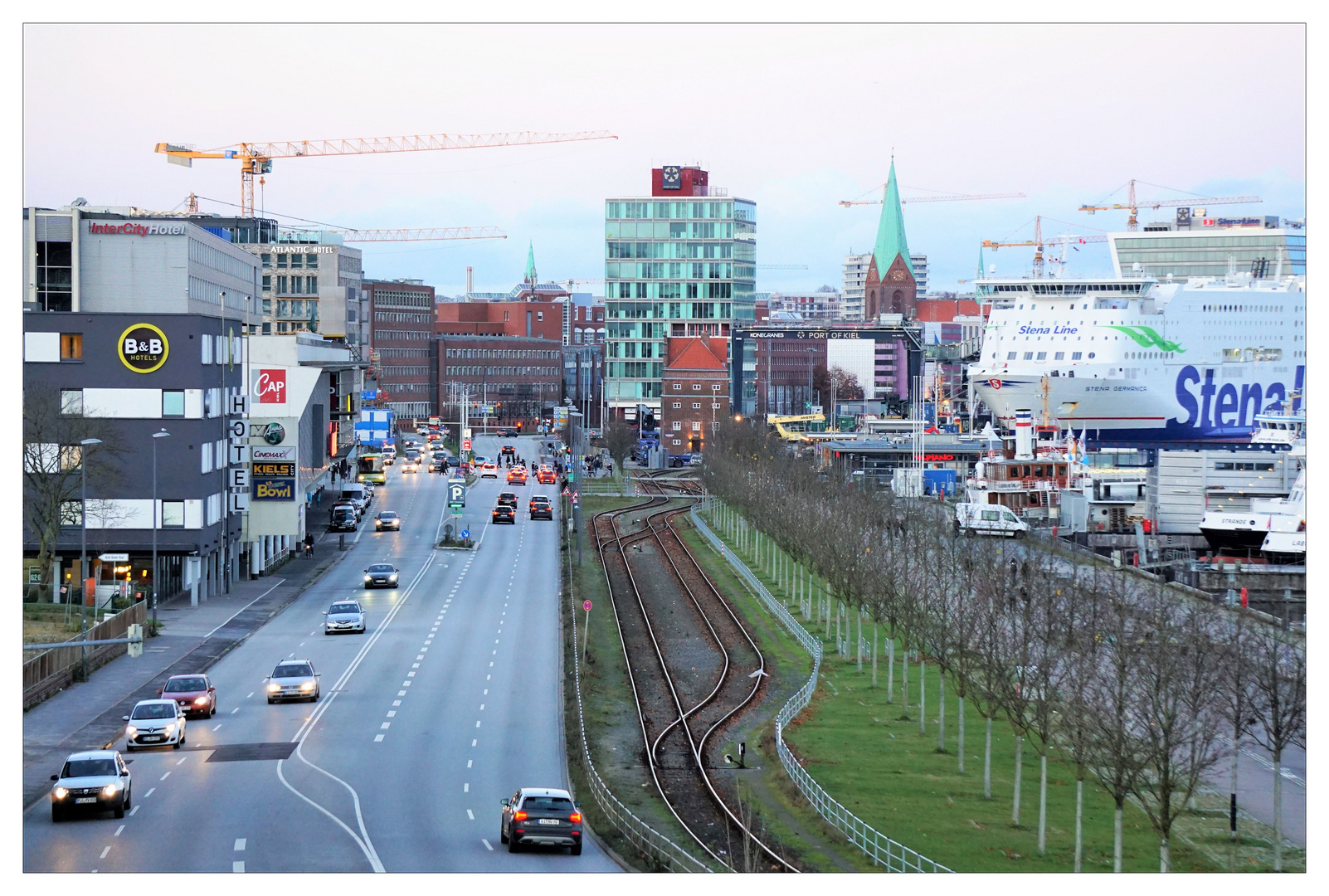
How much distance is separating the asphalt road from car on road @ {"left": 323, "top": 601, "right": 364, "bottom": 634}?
483 mm

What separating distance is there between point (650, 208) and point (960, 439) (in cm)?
6745

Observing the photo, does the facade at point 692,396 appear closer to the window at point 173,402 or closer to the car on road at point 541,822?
the window at point 173,402

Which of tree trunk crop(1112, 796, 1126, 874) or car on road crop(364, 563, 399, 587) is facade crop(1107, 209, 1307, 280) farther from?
tree trunk crop(1112, 796, 1126, 874)

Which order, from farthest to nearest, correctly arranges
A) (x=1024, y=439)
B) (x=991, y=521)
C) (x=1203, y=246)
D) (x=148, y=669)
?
(x=1203, y=246), (x=1024, y=439), (x=991, y=521), (x=148, y=669)

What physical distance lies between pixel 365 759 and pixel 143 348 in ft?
95.5

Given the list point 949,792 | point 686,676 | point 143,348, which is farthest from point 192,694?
point 143,348

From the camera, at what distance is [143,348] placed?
5897 centimetres

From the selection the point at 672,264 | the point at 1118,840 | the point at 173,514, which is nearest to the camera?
the point at 1118,840

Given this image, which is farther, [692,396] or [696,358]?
[696,358]

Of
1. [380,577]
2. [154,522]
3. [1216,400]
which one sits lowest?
[380,577]

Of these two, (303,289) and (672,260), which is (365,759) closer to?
(303,289)

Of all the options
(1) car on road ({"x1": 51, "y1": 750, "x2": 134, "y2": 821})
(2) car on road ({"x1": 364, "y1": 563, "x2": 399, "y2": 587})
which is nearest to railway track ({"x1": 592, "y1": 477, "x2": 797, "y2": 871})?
(2) car on road ({"x1": 364, "y1": 563, "x2": 399, "y2": 587})
